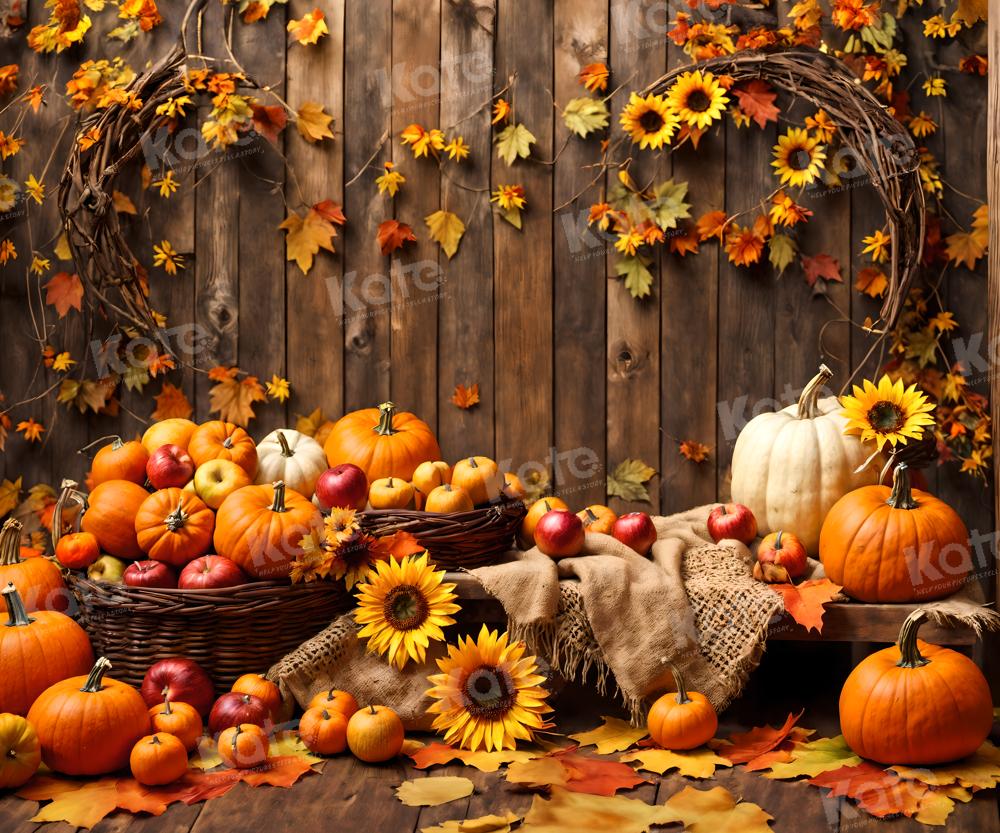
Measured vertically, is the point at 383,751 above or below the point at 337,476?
below

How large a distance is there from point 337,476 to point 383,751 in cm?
64

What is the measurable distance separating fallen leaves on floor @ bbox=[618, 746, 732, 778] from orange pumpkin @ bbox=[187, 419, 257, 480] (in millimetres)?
1130

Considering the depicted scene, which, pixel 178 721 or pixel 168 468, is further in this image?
pixel 168 468

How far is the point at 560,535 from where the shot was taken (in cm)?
254

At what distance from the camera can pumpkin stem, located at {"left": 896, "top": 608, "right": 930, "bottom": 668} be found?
2.19 m

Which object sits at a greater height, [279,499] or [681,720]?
[279,499]

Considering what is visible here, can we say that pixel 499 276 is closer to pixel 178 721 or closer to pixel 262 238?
pixel 262 238

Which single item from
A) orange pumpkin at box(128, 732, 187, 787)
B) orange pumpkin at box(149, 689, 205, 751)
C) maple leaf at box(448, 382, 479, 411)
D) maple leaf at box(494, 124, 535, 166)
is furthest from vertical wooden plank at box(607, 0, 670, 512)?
orange pumpkin at box(128, 732, 187, 787)

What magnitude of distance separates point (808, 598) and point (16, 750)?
5.32ft

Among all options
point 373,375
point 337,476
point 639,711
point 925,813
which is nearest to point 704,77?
point 373,375

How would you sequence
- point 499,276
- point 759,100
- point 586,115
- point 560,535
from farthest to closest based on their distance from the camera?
1. point 499,276
2. point 586,115
3. point 759,100
4. point 560,535

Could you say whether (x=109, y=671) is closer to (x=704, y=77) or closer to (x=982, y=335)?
(x=704, y=77)

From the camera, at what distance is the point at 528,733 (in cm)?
230

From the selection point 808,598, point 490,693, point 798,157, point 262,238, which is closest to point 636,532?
point 808,598
